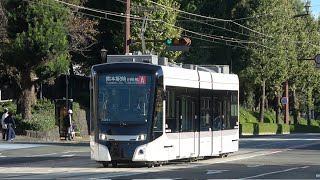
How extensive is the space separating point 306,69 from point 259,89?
7.60m

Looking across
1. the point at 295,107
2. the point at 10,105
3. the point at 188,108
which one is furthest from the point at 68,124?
the point at 295,107

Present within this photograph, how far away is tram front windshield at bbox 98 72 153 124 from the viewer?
22422 mm

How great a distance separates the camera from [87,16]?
176 ft

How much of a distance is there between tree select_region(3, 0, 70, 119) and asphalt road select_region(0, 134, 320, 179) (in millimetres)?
9881

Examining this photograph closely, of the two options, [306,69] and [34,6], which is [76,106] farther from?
[306,69]

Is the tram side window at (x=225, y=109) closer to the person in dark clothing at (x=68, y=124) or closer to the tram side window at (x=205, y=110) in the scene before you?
the tram side window at (x=205, y=110)

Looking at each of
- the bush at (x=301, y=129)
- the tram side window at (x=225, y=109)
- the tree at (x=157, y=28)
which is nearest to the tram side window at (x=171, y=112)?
the tram side window at (x=225, y=109)

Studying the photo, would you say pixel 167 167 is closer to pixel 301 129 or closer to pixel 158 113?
pixel 158 113

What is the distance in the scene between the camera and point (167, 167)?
2336 cm

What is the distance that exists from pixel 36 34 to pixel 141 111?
19.7 metres

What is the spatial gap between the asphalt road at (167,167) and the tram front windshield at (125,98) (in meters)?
1.67

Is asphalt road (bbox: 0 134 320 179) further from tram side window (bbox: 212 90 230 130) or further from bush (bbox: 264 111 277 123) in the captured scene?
bush (bbox: 264 111 277 123)

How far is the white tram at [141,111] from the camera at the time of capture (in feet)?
72.7

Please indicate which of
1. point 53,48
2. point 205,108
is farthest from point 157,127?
point 53,48
